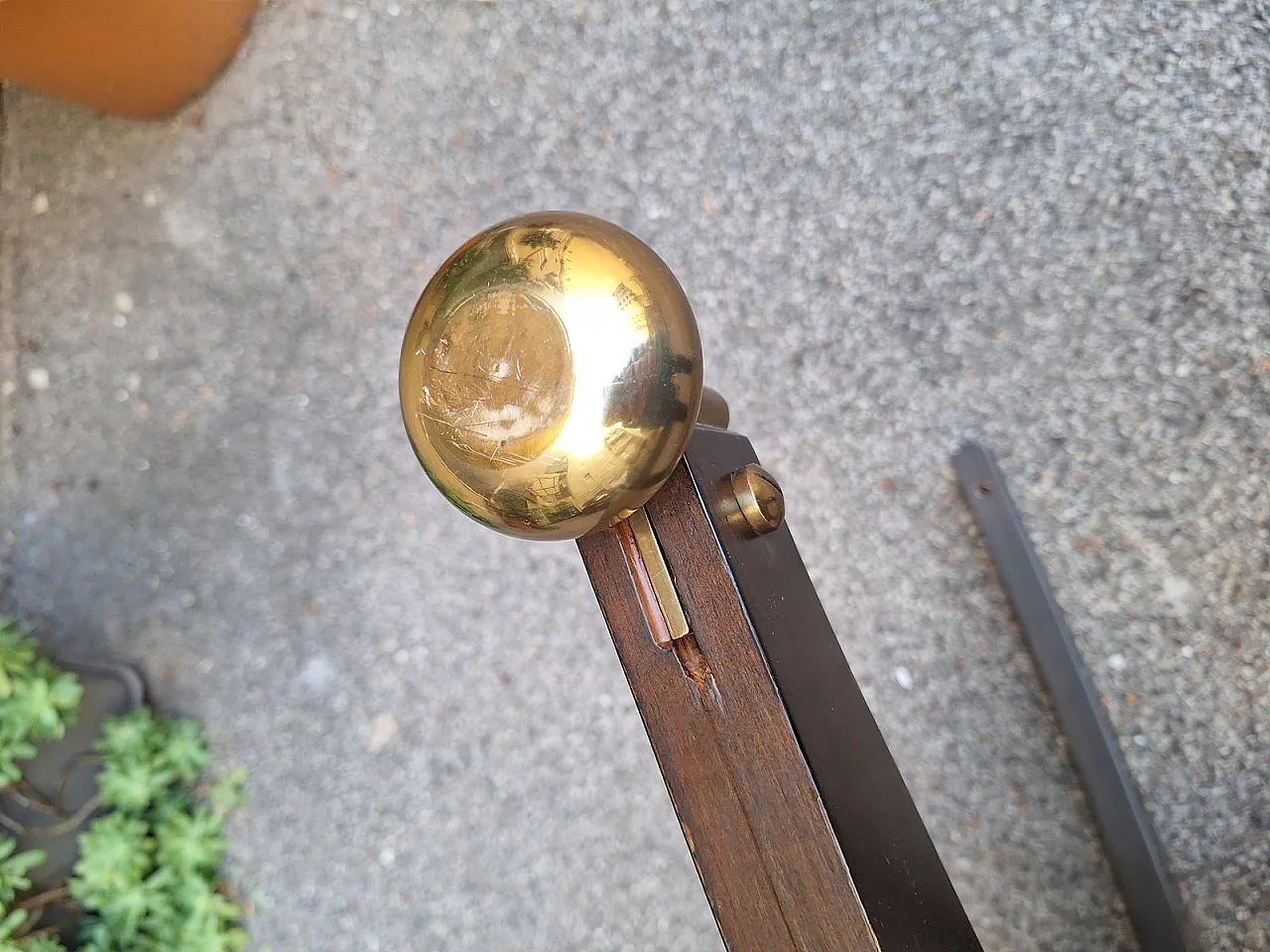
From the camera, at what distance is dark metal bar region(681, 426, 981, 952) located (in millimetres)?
423

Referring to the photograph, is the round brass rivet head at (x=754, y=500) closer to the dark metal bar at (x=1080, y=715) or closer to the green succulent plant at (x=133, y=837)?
the dark metal bar at (x=1080, y=715)

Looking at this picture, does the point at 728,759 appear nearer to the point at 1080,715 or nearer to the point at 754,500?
the point at 754,500

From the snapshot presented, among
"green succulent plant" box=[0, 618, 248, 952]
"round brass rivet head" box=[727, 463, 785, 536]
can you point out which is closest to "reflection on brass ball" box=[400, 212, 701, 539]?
"round brass rivet head" box=[727, 463, 785, 536]

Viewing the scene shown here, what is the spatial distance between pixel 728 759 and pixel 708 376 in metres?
0.60

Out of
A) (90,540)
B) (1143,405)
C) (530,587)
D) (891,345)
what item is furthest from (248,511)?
(1143,405)

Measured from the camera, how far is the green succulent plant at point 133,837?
98cm

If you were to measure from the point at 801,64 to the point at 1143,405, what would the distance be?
509 millimetres

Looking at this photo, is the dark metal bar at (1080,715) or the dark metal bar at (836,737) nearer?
the dark metal bar at (836,737)

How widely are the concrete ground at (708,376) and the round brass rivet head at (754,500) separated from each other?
1.58 feet

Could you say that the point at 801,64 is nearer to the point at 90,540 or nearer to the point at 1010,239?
the point at 1010,239

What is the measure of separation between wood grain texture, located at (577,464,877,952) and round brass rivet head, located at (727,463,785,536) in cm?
3

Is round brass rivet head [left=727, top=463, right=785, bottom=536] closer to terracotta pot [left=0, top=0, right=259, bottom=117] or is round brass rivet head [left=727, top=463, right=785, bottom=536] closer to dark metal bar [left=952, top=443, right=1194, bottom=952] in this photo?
dark metal bar [left=952, top=443, right=1194, bottom=952]

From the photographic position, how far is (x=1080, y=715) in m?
0.82

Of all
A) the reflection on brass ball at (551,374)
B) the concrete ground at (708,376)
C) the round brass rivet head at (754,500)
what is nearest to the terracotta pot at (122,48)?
the concrete ground at (708,376)
